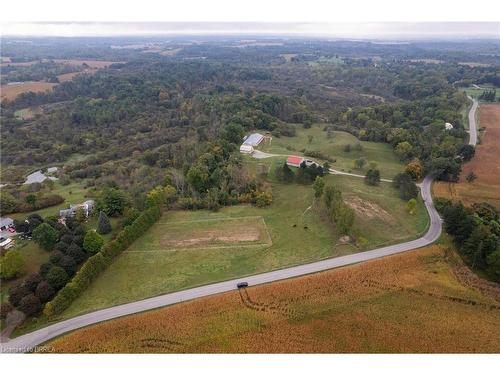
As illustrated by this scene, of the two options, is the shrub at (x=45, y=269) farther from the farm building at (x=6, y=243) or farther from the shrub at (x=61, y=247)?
the farm building at (x=6, y=243)

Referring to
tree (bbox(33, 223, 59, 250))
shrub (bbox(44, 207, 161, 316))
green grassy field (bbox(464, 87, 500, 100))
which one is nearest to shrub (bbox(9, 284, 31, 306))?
shrub (bbox(44, 207, 161, 316))

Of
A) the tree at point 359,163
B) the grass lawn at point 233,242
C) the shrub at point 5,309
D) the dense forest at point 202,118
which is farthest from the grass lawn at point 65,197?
the tree at point 359,163

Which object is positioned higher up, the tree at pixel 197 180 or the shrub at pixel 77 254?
the shrub at pixel 77 254

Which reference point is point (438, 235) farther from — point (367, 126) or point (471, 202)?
point (367, 126)

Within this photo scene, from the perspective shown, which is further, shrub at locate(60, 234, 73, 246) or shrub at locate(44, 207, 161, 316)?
shrub at locate(60, 234, 73, 246)

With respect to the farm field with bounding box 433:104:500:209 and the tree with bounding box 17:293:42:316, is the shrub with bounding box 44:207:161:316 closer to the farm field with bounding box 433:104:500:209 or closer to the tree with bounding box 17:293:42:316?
the tree with bounding box 17:293:42:316

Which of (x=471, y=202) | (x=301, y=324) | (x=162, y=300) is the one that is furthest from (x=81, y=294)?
(x=471, y=202)
